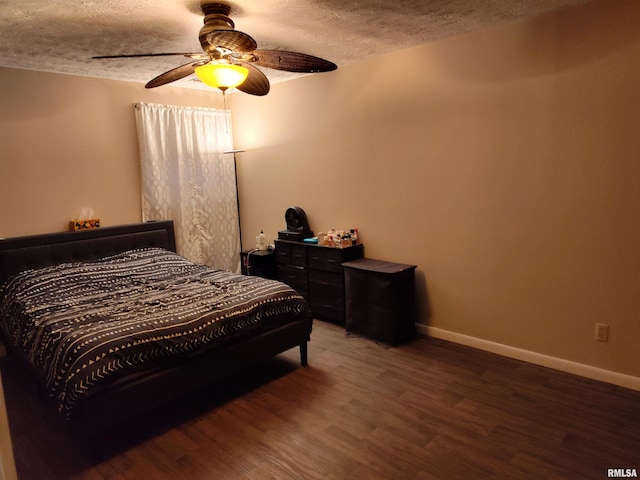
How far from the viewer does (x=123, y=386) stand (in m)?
2.32


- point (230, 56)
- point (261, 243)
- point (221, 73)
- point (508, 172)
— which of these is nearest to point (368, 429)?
point (508, 172)

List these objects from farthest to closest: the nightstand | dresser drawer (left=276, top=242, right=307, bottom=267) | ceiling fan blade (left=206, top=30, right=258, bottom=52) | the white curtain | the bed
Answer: the nightstand → the white curtain → dresser drawer (left=276, top=242, right=307, bottom=267) → the bed → ceiling fan blade (left=206, top=30, right=258, bottom=52)

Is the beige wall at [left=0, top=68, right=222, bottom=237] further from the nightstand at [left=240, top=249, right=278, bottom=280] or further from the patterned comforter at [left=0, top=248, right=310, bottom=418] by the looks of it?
the nightstand at [left=240, top=249, right=278, bottom=280]

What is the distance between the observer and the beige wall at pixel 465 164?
107 inches

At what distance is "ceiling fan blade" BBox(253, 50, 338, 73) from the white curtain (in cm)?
235

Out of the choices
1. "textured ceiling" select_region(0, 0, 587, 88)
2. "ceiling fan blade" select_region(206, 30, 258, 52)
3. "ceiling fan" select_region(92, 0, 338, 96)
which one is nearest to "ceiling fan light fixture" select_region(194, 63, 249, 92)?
"ceiling fan" select_region(92, 0, 338, 96)

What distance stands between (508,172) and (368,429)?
6.82ft

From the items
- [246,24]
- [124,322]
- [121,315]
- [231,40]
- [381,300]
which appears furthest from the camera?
[381,300]

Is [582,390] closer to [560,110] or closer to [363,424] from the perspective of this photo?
[363,424]

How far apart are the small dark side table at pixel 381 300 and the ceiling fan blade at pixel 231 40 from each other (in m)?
2.02

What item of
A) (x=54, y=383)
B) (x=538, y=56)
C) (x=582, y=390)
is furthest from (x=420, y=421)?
(x=538, y=56)

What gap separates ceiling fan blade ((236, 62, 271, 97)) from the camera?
2736mm

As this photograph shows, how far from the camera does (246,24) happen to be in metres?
2.80

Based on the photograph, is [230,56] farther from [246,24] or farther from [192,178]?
[192,178]
